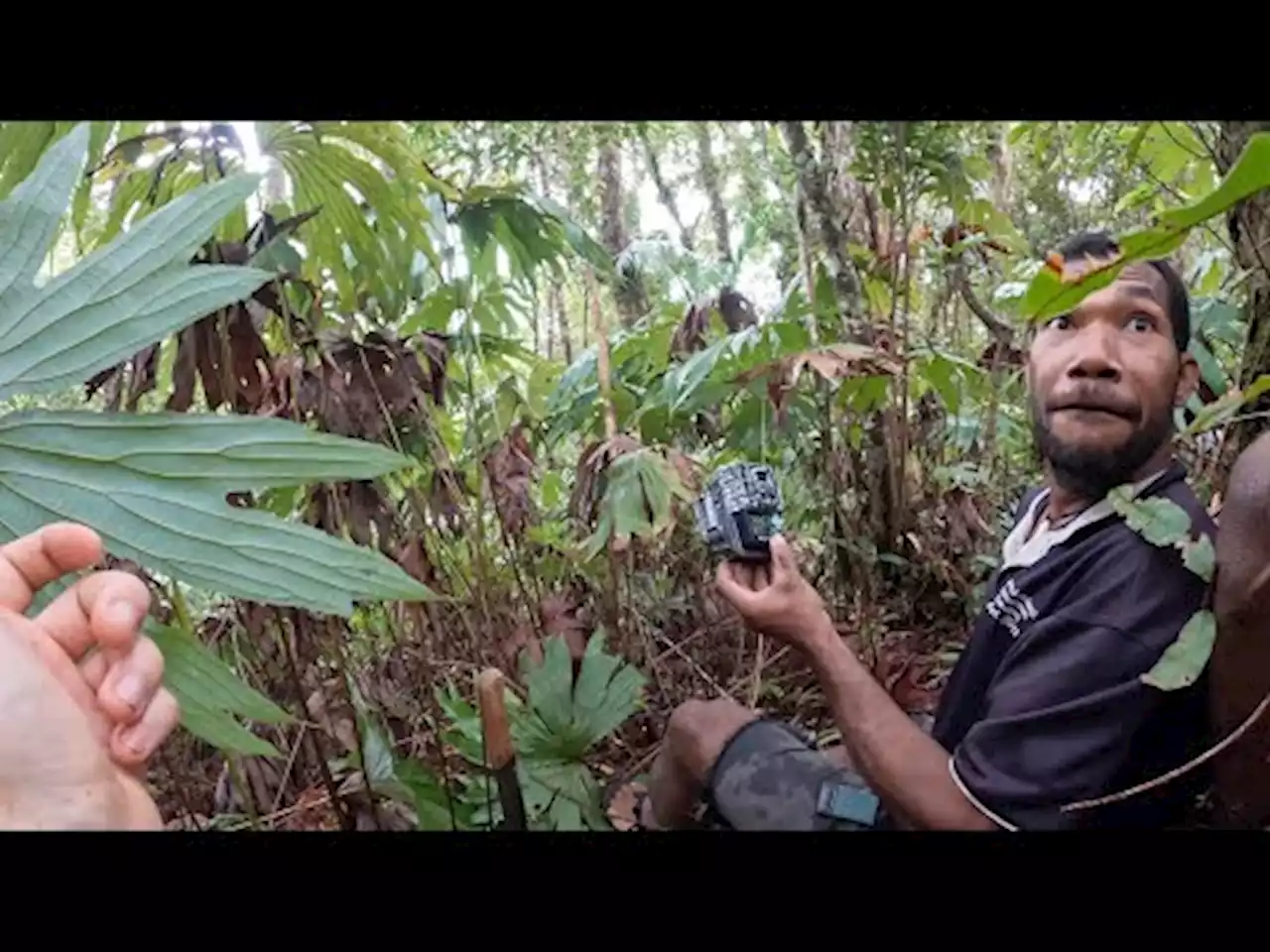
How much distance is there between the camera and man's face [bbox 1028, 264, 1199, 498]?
1423 mm

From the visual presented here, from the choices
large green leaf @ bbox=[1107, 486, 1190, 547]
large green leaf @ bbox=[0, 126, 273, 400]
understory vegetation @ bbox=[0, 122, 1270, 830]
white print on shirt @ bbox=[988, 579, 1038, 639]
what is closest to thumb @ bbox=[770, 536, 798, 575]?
understory vegetation @ bbox=[0, 122, 1270, 830]

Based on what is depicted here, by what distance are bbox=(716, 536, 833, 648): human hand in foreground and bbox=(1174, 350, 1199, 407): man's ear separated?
1.45 ft

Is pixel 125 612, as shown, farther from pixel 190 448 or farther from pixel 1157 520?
pixel 1157 520

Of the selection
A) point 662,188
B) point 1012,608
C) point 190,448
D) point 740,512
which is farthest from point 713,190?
point 190,448

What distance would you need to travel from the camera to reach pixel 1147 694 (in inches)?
50.5

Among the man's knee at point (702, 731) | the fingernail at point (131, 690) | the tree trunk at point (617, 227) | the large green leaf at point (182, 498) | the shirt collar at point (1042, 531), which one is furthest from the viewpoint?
the tree trunk at point (617, 227)

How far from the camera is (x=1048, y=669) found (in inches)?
52.1

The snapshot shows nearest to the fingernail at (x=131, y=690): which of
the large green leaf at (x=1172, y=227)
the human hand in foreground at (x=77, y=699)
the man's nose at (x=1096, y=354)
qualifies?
the human hand in foreground at (x=77, y=699)

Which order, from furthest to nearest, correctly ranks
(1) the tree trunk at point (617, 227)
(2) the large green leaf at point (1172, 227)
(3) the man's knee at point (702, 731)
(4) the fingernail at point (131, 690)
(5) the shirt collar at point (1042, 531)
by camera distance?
(1) the tree trunk at point (617, 227)
(3) the man's knee at point (702, 731)
(5) the shirt collar at point (1042, 531)
(4) the fingernail at point (131, 690)
(2) the large green leaf at point (1172, 227)

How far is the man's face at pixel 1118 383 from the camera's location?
4.67 ft

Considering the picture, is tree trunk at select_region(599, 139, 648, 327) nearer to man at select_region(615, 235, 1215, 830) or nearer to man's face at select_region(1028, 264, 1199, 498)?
man at select_region(615, 235, 1215, 830)

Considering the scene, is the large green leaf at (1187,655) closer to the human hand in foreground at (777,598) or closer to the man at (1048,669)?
the man at (1048,669)

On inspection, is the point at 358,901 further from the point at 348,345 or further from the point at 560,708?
the point at 348,345

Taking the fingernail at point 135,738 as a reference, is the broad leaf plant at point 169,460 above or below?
above
